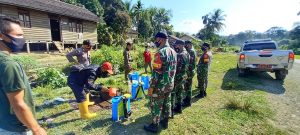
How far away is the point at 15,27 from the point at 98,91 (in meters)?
3.99

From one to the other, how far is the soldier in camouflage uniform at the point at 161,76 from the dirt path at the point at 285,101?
9.41 ft

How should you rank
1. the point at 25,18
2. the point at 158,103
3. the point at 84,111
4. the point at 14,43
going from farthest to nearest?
the point at 25,18 < the point at 84,111 < the point at 158,103 < the point at 14,43

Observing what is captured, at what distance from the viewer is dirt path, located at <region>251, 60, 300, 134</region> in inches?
174

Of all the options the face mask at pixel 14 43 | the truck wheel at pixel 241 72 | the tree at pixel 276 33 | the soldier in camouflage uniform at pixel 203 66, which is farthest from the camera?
the tree at pixel 276 33

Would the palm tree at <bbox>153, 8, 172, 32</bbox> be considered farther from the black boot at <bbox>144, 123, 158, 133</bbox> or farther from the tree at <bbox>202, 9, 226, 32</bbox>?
the black boot at <bbox>144, 123, 158, 133</bbox>

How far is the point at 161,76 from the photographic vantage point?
365 cm

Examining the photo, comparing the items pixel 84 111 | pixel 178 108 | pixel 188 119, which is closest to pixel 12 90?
pixel 84 111

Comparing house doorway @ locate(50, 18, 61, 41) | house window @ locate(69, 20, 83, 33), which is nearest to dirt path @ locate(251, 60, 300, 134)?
house window @ locate(69, 20, 83, 33)

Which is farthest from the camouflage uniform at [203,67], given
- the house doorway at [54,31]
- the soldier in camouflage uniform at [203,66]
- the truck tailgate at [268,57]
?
the house doorway at [54,31]

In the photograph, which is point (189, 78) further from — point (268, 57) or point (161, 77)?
point (268, 57)

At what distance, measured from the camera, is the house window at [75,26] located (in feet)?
60.1

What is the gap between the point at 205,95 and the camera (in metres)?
6.36

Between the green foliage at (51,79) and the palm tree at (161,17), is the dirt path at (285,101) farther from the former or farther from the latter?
the palm tree at (161,17)

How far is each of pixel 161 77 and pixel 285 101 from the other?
15.8 ft
